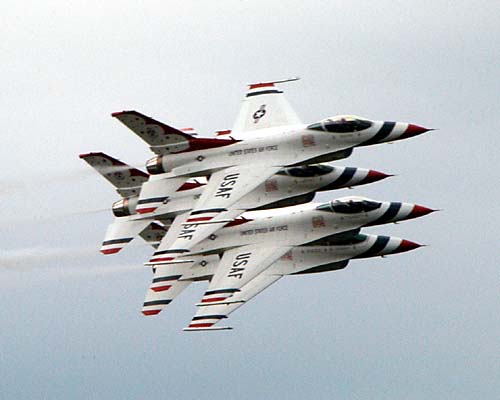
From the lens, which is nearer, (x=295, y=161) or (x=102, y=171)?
(x=295, y=161)

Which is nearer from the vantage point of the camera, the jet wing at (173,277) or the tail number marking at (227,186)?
the tail number marking at (227,186)

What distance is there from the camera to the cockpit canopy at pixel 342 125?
79.8 metres

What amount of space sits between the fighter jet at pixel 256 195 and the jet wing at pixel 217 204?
3.25 feet

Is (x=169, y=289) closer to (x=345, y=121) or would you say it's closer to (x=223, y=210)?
(x=223, y=210)

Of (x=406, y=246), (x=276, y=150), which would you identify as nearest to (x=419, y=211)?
(x=406, y=246)

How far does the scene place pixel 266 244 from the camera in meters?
81.3

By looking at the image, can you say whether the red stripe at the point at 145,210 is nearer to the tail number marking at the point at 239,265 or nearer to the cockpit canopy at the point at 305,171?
the tail number marking at the point at 239,265

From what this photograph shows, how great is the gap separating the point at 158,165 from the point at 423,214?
12089mm

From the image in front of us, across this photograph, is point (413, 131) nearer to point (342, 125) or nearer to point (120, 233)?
point (342, 125)

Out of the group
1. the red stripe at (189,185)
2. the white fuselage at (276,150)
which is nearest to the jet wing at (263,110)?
the red stripe at (189,185)

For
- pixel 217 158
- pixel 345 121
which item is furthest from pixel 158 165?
pixel 345 121

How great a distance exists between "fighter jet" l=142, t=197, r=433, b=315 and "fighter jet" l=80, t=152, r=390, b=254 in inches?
35.3

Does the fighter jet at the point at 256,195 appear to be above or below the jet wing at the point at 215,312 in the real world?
above

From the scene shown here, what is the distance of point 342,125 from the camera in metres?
79.8
